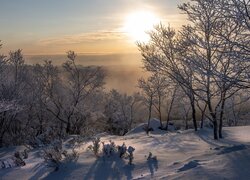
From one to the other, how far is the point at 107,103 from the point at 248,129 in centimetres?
2528

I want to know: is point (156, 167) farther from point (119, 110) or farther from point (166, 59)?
point (119, 110)

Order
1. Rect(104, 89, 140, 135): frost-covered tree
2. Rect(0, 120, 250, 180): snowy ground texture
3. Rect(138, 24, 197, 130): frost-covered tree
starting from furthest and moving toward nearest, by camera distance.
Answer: Rect(104, 89, 140, 135): frost-covered tree
Rect(138, 24, 197, 130): frost-covered tree
Rect(0, 120, 250, 180): snowy ground texture

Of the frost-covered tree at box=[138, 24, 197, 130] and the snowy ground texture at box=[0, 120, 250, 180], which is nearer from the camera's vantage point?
the snowy ground texture at box=[0, 120, 250, 180]

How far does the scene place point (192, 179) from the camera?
796 centimetres

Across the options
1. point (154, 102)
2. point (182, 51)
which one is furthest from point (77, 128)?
point (182, 51)

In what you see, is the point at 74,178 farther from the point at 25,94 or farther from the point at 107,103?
the point at 107,103

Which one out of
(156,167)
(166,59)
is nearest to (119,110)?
(166,59)

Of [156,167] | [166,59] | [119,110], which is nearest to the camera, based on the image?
[156,167]

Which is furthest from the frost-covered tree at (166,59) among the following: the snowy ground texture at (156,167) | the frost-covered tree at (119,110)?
the frost-covered tree at (119,110)

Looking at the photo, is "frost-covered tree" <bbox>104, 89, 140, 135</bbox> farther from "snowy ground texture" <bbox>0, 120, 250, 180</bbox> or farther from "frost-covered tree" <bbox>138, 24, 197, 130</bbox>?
"snowy ground texture" <bbox>0, 120, 250, 180</bbox>

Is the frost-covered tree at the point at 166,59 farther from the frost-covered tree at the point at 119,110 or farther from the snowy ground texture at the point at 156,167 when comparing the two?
the frost-covered tree at the point at 119,110

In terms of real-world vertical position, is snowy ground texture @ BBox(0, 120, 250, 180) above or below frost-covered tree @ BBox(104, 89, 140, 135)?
below

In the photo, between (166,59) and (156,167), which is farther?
(166,59)

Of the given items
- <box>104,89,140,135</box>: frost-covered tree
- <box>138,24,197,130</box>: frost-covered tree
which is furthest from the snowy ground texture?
<box>104,89,140,135</box>: frost-covered tree
